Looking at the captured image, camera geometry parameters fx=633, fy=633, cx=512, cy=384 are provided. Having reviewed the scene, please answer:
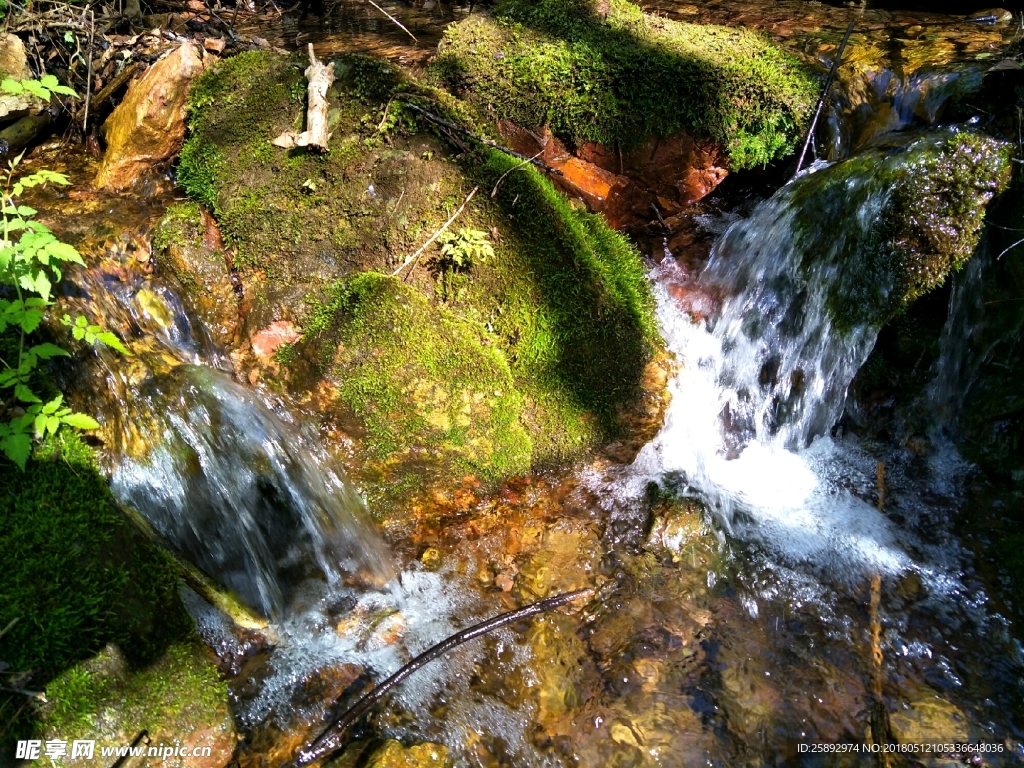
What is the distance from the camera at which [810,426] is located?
462cm

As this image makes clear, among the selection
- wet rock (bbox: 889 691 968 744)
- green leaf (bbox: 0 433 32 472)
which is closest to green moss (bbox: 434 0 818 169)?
green leaf (bbox: 0 433 32 472)

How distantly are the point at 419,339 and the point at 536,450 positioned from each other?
1019mm

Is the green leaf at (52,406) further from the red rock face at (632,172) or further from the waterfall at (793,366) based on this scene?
the red rock face at (632,172)

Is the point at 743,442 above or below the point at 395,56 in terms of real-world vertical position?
below

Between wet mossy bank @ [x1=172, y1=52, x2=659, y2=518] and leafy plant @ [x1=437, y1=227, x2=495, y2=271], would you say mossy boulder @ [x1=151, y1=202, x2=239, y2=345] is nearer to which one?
wet mossy bank @ [x1=172, y1=52, x2=659, y2=518]

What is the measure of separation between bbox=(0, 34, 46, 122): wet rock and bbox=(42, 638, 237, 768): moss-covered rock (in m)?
4.42

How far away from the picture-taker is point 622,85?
4828 millimetres

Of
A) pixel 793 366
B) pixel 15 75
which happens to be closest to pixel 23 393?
pixel 15 75

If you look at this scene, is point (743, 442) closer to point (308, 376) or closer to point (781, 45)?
point (308, 376)

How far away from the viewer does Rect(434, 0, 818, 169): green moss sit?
4777mm

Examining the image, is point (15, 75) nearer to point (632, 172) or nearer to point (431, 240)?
point (431, 240)

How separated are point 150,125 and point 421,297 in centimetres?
247

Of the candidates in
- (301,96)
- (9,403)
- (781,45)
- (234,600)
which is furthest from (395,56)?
(234,600)

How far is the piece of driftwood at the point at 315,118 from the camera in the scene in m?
4.16
